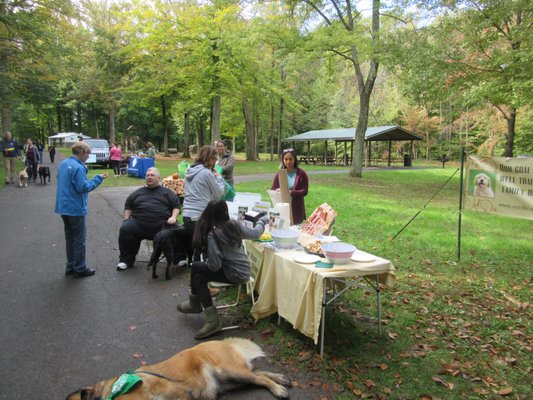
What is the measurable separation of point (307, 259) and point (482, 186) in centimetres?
366

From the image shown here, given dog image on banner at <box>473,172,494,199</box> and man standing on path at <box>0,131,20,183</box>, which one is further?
man standing on path at <box>0,131,20,183</box>

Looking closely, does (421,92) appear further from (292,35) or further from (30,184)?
(30,184)

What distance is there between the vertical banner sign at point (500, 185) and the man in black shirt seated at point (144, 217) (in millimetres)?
4605

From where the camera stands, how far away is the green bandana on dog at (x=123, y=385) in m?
2.08

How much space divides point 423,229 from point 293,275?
5.91 m

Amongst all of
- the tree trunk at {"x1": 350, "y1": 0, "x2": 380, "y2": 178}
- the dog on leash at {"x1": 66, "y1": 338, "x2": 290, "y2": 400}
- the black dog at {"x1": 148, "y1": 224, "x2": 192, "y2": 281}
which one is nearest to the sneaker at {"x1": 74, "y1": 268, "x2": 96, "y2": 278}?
the black dog at {"x1": 148, "y1": 224, "x2": 192, "y2": 281}

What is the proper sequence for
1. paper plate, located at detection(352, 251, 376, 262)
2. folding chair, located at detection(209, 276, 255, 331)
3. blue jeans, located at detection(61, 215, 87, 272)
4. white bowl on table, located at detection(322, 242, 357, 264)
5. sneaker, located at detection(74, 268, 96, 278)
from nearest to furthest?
white bowl on table, located at detection(322, 242, 357, 264) < paper plate, located at detection(352, 251, 376, 262) < folding chair, located at detection(209, 276, 255, 331) < blue jeans, located at detection(61, 215, 87, 272) < sneaker, located at detection(74, 268, 96, 278)

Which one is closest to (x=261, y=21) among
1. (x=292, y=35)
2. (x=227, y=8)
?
(x=292, y=35)

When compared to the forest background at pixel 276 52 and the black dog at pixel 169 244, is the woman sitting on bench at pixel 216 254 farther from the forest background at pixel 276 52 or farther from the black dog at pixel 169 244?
the forest background at pixel 276 52

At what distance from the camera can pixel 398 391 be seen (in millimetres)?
2936

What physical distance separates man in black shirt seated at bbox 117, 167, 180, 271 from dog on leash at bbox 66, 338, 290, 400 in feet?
10.3

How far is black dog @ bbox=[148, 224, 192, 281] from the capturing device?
213 inches

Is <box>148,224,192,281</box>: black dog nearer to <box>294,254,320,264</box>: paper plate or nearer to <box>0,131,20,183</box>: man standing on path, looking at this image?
<box>294,254,320,264</box>: paper plate

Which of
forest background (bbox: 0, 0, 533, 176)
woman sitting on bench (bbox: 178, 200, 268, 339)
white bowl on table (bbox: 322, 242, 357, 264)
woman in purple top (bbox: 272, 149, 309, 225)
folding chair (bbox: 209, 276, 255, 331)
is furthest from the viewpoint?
forest background (bbox: 0, 0, 533, 176)
